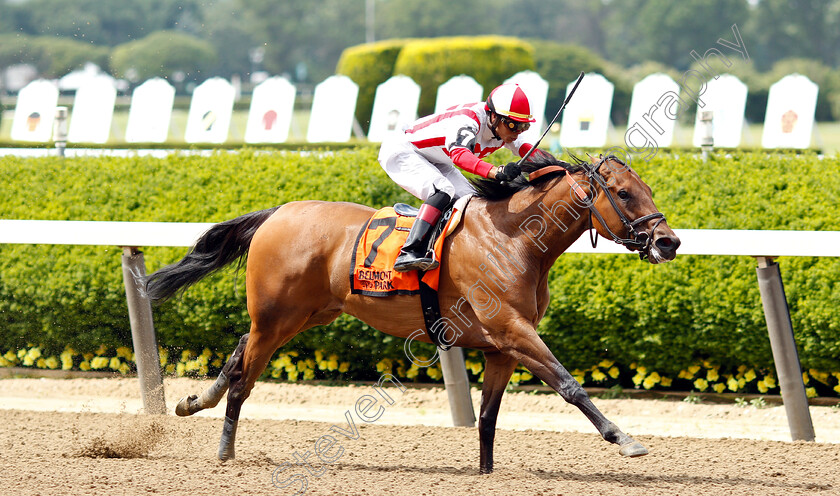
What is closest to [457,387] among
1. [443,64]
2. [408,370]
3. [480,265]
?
[408,370]

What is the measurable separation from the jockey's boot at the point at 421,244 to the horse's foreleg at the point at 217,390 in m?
1.03

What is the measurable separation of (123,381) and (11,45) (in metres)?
48.6

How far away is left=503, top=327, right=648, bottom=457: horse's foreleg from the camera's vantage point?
3.62 metres

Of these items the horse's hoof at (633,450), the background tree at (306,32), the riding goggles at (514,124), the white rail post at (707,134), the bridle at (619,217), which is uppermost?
the background tree at (306,32)

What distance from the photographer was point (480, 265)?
4.05m

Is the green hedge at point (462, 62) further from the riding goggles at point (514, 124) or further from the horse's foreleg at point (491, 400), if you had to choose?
the horse's foreleg at point (491, 400)

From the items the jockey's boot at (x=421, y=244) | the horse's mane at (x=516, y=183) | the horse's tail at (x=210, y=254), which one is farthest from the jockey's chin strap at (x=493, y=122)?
the horse's tail at (x=210, y=254)

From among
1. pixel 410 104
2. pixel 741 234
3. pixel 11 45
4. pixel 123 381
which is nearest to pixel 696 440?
pixel 741 234

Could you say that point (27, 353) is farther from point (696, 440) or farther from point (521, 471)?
point (696, 440)

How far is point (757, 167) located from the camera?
5.84m

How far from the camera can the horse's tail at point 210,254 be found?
4.79m

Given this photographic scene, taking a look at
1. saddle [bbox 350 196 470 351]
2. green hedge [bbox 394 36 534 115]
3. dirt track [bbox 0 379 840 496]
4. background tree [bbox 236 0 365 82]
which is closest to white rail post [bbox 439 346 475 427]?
dirt track [bbox 0 379 840 496]

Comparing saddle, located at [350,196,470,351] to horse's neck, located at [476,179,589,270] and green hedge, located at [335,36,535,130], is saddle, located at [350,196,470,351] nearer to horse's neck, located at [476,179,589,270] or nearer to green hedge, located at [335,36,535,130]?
horse's neck, located at [476,179,589,270]

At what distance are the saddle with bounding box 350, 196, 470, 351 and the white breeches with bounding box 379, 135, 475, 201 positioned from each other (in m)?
0.10
